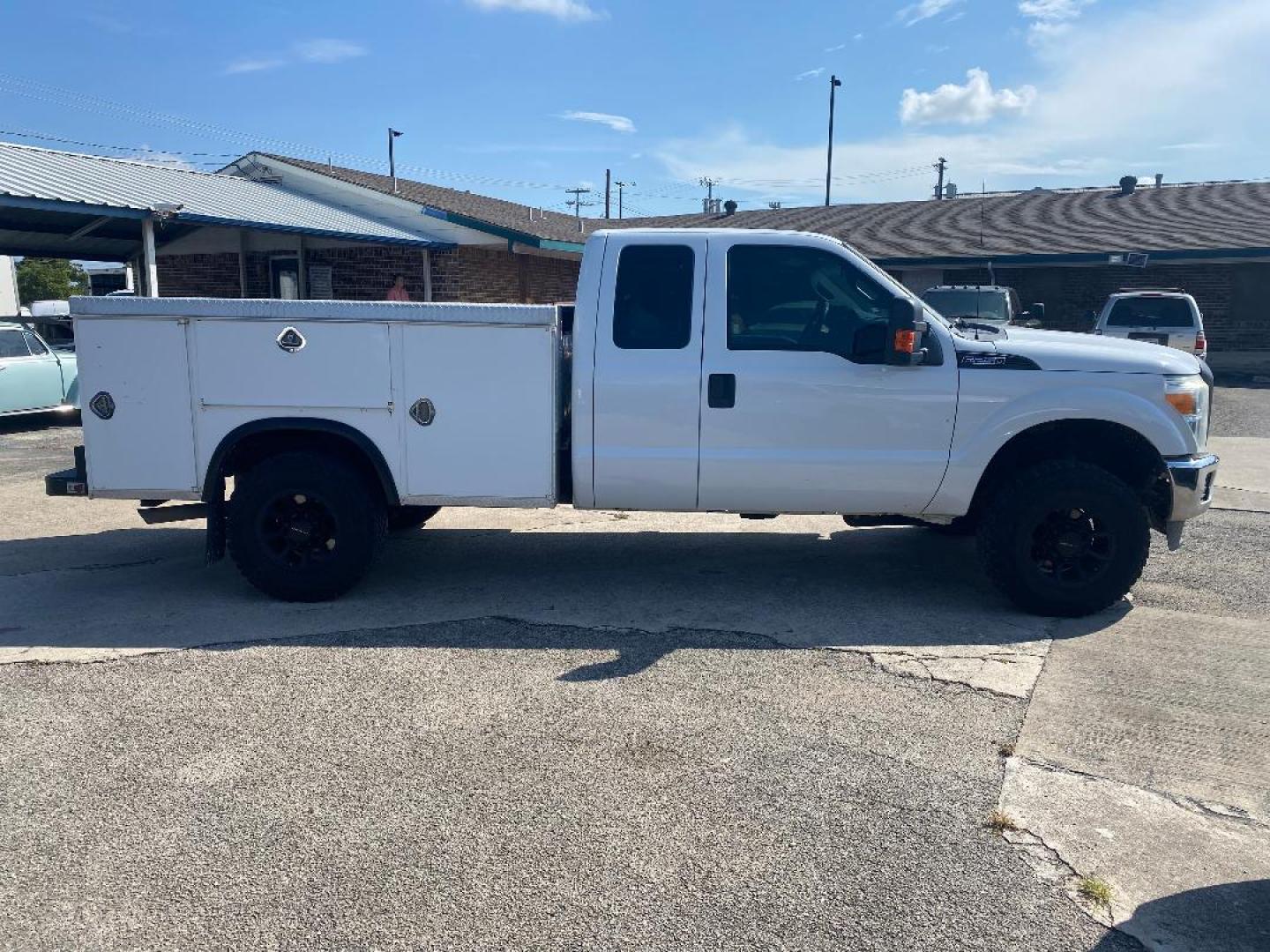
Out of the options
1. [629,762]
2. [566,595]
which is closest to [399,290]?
[566,595]

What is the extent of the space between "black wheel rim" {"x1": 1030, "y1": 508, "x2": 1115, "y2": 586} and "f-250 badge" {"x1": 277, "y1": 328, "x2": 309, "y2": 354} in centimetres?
427

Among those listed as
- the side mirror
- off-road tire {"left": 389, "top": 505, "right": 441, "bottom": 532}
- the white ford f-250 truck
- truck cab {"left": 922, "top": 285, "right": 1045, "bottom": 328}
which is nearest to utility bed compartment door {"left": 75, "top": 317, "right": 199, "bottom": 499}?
the white ford f-250 truck

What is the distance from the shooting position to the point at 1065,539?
554cm

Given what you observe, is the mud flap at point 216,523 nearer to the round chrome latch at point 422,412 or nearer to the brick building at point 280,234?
the round chrome latch at point 422,412

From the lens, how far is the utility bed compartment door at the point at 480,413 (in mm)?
5551

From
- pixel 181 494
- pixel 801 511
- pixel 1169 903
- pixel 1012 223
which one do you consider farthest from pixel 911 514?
pixel 1012 223

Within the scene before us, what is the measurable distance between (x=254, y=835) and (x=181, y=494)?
295cm

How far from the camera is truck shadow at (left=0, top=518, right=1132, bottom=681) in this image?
5.29 metres

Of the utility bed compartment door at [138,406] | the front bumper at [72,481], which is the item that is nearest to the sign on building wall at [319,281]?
the front bumper at [72,481]

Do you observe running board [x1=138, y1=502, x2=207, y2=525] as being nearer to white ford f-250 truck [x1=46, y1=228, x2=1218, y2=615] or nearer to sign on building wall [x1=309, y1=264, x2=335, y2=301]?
white ford f-250 truck [x1=46, y1=228, x2=1218, y2=615]

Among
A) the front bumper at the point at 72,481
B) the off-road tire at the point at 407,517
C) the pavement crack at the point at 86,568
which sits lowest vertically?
the pavement crack at the point at 86,568

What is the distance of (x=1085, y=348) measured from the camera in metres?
5.52

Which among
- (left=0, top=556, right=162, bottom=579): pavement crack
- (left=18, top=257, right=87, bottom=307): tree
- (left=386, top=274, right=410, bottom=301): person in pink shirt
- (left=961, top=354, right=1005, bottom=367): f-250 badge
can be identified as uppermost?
(left=18, top=257, right=87, bottom=307): tree

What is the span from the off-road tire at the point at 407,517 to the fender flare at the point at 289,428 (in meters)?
1.54
